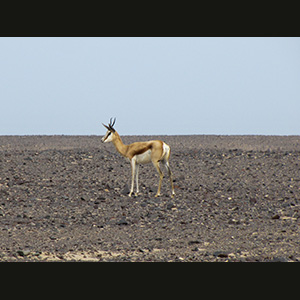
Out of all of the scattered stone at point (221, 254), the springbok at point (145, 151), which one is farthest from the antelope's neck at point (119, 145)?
the scattered stone at point (221, 254)

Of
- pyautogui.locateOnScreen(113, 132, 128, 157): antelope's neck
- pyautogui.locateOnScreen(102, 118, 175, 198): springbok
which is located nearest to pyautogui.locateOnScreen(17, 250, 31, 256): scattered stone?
pyautogui.locateOnScreen(102, 118, 175, 198): springbok

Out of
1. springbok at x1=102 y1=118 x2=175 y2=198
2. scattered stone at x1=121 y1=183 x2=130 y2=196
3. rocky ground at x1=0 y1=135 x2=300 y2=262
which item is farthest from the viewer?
scattered stone at x1=121 y1=183 x2=130 y2=196

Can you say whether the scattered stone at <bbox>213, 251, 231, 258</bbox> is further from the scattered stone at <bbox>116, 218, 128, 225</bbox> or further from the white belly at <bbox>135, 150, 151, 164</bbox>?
the white belly at <bbox>135, 150, 151, 164</bbox>

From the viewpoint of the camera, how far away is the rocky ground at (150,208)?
36.3ft

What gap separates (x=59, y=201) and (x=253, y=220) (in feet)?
18.5

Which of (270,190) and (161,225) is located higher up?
(270,190)

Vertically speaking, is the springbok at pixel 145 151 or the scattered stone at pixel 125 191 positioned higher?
the springbok at pixel 145 151

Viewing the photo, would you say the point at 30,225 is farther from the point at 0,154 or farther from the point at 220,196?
the point at 0,154

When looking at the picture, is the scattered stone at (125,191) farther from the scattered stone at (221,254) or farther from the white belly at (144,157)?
the scattered stone at (221,254)

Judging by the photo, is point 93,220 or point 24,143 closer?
point 93,220

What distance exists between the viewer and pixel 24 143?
29594 millimetres

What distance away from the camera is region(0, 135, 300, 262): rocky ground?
11.1m

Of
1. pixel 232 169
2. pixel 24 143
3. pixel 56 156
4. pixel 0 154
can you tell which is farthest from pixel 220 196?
pixel 24 143

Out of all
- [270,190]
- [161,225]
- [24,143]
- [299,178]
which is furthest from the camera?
[24,143]
